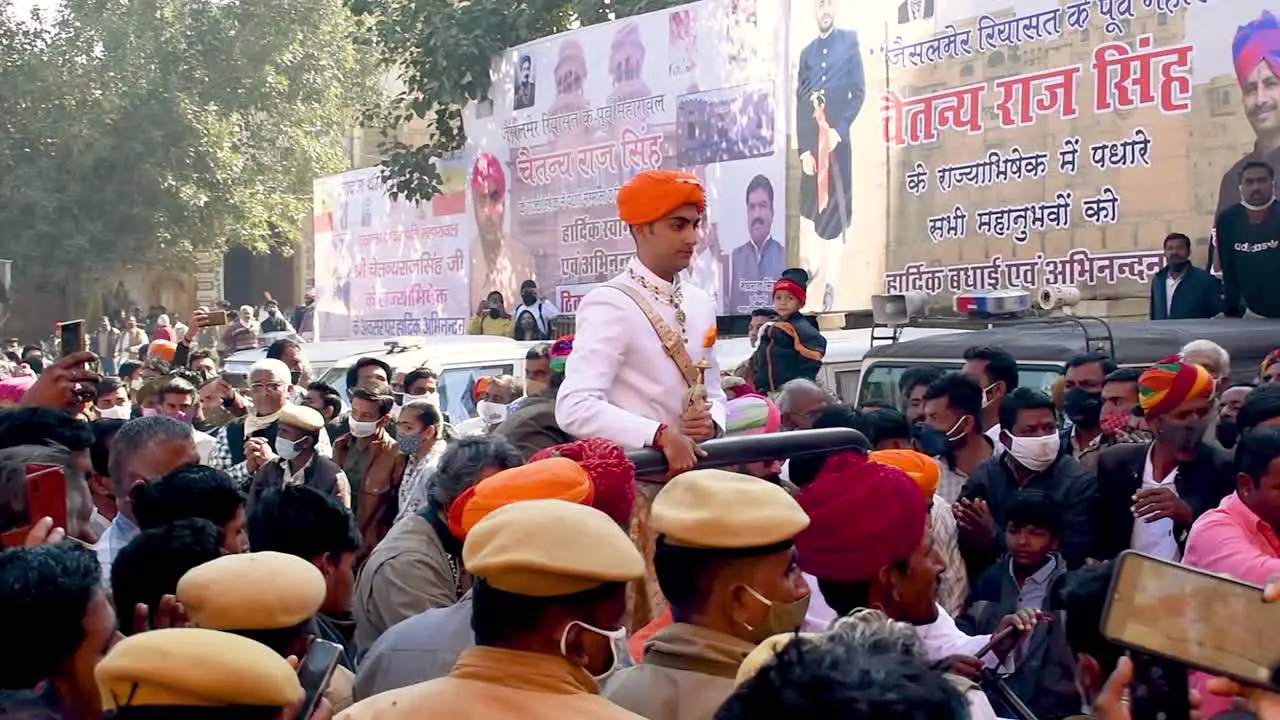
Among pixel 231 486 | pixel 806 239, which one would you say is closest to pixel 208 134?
pixel 806 239

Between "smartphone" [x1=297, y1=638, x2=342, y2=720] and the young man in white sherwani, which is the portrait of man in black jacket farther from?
"smartphone" [x1=297, y1=638, x2=342, y2=720]

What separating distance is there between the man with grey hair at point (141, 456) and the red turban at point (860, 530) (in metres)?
2.71

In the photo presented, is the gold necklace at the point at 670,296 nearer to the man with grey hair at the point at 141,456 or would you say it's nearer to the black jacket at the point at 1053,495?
the black jacket at the point at 1053,495

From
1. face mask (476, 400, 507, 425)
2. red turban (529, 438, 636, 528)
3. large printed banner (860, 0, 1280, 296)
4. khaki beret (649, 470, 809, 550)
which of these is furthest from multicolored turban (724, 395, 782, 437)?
large printed banner (860, 0, 1280, 296)

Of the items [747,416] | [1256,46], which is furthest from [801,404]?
[1256,46]

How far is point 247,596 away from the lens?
340 cm

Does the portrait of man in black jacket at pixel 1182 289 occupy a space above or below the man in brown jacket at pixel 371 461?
above

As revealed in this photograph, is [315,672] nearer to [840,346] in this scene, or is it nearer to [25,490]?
[25,490]

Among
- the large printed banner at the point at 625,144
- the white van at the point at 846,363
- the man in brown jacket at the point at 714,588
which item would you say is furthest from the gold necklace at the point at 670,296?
the large printed banner at the point at 625,144

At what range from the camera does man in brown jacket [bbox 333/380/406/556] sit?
27.5ft

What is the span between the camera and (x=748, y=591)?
320 centimetres

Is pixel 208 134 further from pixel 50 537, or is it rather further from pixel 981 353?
pixel 50 537

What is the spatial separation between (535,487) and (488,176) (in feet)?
63.3

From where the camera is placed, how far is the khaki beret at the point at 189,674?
264 cm
